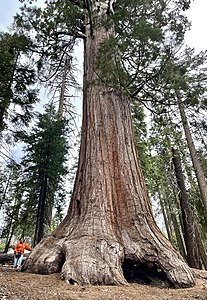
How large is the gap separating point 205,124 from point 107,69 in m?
4.68

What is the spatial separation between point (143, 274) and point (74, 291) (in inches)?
47.6

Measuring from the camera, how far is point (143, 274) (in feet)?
10.7

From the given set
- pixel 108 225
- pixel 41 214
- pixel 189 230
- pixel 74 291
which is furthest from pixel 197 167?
pixel 74 291

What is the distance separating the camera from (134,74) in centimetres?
467

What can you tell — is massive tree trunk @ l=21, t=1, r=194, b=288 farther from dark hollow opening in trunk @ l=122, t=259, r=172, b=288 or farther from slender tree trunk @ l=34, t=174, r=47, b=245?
slender tree trunk @ l=34, t=174, r=47, b=245

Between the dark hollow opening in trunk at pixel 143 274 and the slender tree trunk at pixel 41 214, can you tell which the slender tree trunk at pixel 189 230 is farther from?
the dark hollow opening in trunk at pixel 143 274

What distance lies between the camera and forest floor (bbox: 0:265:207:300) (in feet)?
7.13

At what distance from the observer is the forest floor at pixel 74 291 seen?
2172 mm

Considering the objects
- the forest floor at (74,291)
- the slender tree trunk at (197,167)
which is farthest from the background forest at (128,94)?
the forest floor at (74,291)

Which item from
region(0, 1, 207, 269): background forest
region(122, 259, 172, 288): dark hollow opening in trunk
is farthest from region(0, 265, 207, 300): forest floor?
region(0, 1, 207, 269): background forest

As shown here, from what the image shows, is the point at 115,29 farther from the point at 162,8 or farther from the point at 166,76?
the point at 166,76

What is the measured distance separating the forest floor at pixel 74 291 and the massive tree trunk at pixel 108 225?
0.56 ft

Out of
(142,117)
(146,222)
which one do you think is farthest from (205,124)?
(146,222)

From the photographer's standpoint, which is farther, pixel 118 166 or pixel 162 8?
pixel 162 8
